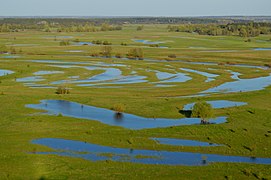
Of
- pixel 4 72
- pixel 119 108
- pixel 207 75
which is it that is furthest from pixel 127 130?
pixel 4 72

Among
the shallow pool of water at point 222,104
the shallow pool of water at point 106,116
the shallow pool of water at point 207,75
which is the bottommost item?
the shallow pool of water at point 207,75

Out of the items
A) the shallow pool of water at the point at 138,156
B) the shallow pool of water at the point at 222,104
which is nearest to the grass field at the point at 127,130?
the shallow pool of water at the point at 138,156

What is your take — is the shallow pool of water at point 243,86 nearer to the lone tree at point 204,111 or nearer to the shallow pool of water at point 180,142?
the lone tree at point 204,111

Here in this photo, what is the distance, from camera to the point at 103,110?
158 feet

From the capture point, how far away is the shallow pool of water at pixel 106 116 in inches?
1638

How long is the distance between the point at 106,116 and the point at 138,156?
1394 cm

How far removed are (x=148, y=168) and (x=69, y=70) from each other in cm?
5876

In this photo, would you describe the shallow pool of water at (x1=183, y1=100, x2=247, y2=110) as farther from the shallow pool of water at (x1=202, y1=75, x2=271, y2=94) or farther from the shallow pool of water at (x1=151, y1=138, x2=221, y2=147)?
the shallow pool of water at (x1=151, y1=138, x2=221, y2=147)

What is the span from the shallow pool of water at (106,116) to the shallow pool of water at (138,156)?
279 inches

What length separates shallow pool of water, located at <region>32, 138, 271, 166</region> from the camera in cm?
3077

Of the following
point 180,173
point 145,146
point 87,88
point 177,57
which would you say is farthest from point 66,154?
point 177,57

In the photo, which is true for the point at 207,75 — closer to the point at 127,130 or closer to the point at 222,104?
the point at 222,104

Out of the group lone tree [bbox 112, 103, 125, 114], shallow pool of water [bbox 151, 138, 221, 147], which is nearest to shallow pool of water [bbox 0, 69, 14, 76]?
lone tree [bbox 112, 103, 125, 114]

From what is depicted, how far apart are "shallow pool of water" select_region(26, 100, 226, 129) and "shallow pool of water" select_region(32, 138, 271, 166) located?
7.08 metres
